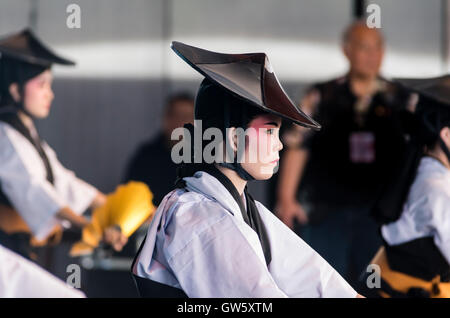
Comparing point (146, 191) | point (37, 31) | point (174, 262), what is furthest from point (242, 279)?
point (37, 31)

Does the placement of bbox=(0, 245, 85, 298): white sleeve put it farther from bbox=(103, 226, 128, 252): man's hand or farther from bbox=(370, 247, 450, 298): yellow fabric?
bbox=(103, 226, 128, 252): man's hand

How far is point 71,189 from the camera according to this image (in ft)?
10.5

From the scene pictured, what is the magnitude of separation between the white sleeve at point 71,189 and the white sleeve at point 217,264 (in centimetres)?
165

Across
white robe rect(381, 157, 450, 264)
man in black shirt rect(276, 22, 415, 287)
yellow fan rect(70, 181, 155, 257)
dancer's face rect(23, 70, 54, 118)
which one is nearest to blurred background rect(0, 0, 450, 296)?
man in black shirt rect(276, 22, 415, 287)

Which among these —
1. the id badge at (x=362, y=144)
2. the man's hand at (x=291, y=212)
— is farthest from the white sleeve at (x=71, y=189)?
the id badge at (x=362, y=144)

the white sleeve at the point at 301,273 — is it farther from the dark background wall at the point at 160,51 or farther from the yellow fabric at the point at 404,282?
the dark background wall at the point at 160,51

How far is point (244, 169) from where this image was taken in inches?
69.9

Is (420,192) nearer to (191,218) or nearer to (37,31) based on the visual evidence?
(191,218)

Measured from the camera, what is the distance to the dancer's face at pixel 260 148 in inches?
69.2

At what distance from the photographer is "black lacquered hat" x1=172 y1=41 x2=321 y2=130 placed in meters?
1.68

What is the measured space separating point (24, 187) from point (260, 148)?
1.54 m

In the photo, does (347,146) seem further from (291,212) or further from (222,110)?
(222,110)

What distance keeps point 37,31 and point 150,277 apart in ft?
6.78
